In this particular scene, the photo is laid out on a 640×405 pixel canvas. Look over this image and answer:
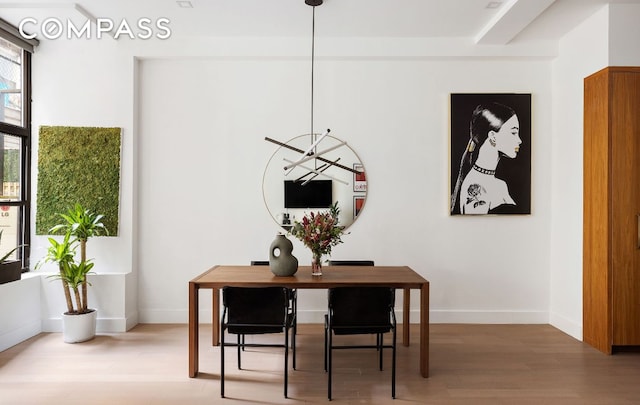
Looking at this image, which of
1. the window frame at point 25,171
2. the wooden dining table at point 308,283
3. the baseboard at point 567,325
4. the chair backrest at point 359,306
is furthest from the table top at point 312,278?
the window frame at point 25,171

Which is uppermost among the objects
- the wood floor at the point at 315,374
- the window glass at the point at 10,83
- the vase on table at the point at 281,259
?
the window glass at the point at 10,83

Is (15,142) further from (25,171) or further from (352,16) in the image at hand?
(352,16)

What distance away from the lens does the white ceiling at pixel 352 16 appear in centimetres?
411

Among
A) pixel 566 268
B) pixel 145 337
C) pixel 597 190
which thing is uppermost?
→ pixel 597 190

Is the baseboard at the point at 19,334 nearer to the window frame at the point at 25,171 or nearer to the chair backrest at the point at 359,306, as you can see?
the window frame at the point at 25,171

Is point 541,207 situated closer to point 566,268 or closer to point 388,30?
point 566,268

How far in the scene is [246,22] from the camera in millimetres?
4570

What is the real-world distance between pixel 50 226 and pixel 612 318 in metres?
5.60

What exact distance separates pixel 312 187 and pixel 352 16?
5.97 ft

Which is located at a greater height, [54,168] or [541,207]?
[54,168]

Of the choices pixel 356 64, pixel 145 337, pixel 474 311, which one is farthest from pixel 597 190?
pixel 145 337

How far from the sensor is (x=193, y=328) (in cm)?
351

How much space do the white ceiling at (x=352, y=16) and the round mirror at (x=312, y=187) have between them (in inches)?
48.9

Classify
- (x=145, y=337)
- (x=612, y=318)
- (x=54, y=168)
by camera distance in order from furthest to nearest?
(x=54, y=168) → (x=145, y=337) → (x=612, y=318)
